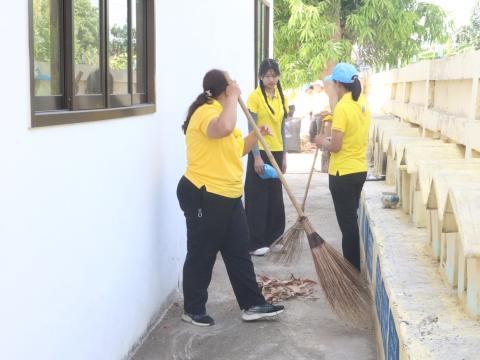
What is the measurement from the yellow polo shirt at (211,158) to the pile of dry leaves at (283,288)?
1.27 metres

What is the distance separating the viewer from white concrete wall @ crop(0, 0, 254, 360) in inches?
103

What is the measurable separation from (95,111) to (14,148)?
94 centimetres

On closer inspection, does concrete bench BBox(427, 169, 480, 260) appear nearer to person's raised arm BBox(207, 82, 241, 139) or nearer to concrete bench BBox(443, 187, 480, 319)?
concrete bench BBox(443, 187, 480, 319)

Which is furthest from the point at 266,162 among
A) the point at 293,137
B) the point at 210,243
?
the point at 293,137

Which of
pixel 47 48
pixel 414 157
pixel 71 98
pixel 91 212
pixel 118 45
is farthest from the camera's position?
pixel 414 157

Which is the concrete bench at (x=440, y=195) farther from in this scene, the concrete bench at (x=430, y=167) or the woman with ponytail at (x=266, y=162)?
the woman with ponytail at (x=266, y=162)

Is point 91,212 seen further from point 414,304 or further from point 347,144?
point 347,144

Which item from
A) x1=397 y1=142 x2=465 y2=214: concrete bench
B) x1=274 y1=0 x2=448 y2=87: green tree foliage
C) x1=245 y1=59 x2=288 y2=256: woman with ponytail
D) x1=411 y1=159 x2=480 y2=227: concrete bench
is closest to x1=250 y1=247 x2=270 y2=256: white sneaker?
x1=245 y1=59 x2=288 y2=256: woman with ponytail

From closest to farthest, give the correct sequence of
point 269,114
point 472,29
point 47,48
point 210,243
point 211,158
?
1. point 47,48
2. point 211,158
3. point 210,243
4. point 269,114
5. point 472,29

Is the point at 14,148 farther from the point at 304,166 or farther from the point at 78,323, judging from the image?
the point at 304,166

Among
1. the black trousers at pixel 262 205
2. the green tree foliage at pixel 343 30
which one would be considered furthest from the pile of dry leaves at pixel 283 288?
the green tree foliage at pixel 343 30

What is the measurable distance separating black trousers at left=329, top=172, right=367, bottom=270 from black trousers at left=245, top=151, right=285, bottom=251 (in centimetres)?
126

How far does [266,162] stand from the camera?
6719mm

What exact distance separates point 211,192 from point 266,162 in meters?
2.23
